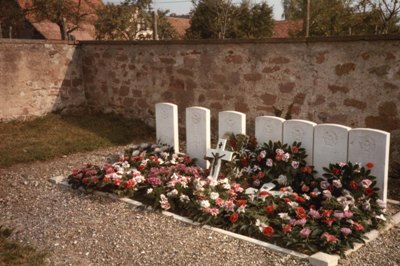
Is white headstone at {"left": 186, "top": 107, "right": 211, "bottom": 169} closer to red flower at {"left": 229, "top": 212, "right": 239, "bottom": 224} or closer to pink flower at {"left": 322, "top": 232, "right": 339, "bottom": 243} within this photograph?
red flower at {"left": 229, "top": 212, "right": 239, "bottom": 224}

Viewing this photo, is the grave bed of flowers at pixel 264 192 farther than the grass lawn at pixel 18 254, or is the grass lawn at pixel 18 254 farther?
the grave bed of flowers at pixel 264 192

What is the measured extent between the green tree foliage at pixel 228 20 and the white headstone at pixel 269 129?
1491 centimetres

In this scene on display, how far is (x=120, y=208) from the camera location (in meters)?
4.54

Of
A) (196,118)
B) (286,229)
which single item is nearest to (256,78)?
(196,118)

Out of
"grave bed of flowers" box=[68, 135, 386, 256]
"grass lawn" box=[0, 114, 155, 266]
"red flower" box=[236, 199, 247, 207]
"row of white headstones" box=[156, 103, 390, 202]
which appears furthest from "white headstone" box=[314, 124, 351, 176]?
"grass lawn" box=[0, 114, 155, 266]

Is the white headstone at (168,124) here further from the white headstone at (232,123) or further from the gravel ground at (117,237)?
the gravel ground at (117,237)

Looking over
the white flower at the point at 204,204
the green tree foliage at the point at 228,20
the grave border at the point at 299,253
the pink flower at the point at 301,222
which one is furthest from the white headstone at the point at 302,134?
the green tree foliage at the point at 228,20

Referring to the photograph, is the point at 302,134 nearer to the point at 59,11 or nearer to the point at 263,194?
the point at 263,194

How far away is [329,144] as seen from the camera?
454cm

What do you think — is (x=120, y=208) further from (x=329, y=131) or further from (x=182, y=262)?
(x=329, y=131)

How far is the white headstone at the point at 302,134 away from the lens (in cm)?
470

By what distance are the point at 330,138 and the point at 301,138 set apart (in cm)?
35

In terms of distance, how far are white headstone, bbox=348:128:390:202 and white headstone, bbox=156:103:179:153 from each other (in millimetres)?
2429

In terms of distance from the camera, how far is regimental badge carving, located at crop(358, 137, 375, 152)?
4.23m
